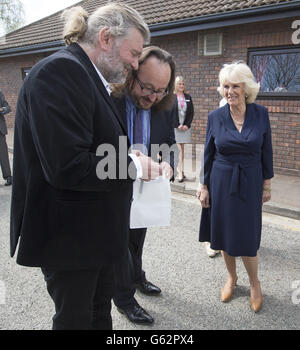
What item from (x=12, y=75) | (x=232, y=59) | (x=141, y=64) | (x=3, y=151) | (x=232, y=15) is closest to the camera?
(x=141, y=64)

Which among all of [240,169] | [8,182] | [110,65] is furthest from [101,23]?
[8,182]

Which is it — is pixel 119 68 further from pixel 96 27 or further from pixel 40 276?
pixel 40 276

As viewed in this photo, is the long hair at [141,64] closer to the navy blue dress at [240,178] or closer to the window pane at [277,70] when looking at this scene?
the navy blue dress at [240,178]

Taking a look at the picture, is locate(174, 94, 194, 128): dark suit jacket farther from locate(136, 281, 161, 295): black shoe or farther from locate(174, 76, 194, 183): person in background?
locate(136, 281, 161, 295): black shoe

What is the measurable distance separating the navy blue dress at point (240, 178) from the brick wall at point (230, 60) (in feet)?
13.4

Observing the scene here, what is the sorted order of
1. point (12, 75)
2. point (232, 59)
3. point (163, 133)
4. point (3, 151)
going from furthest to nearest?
1. point (12, 75)
2. point (232, 59)
3. point (3, 151)
4. point (163, 133)

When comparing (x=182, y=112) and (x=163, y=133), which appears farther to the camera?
(x=182, y=112)

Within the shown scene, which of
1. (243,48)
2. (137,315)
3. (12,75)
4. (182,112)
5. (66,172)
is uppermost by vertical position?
(12,75)

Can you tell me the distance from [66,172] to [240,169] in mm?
1639

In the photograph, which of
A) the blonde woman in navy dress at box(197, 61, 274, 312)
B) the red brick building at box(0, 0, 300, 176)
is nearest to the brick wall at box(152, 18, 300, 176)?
the red brick building at box(0, 0, 300, 176)

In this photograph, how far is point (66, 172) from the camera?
1.15 metres

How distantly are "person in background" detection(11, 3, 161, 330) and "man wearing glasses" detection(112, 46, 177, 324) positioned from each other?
13.7 inches

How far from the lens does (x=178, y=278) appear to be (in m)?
2.88

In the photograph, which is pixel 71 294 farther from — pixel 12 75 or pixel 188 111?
pixel 12 75
